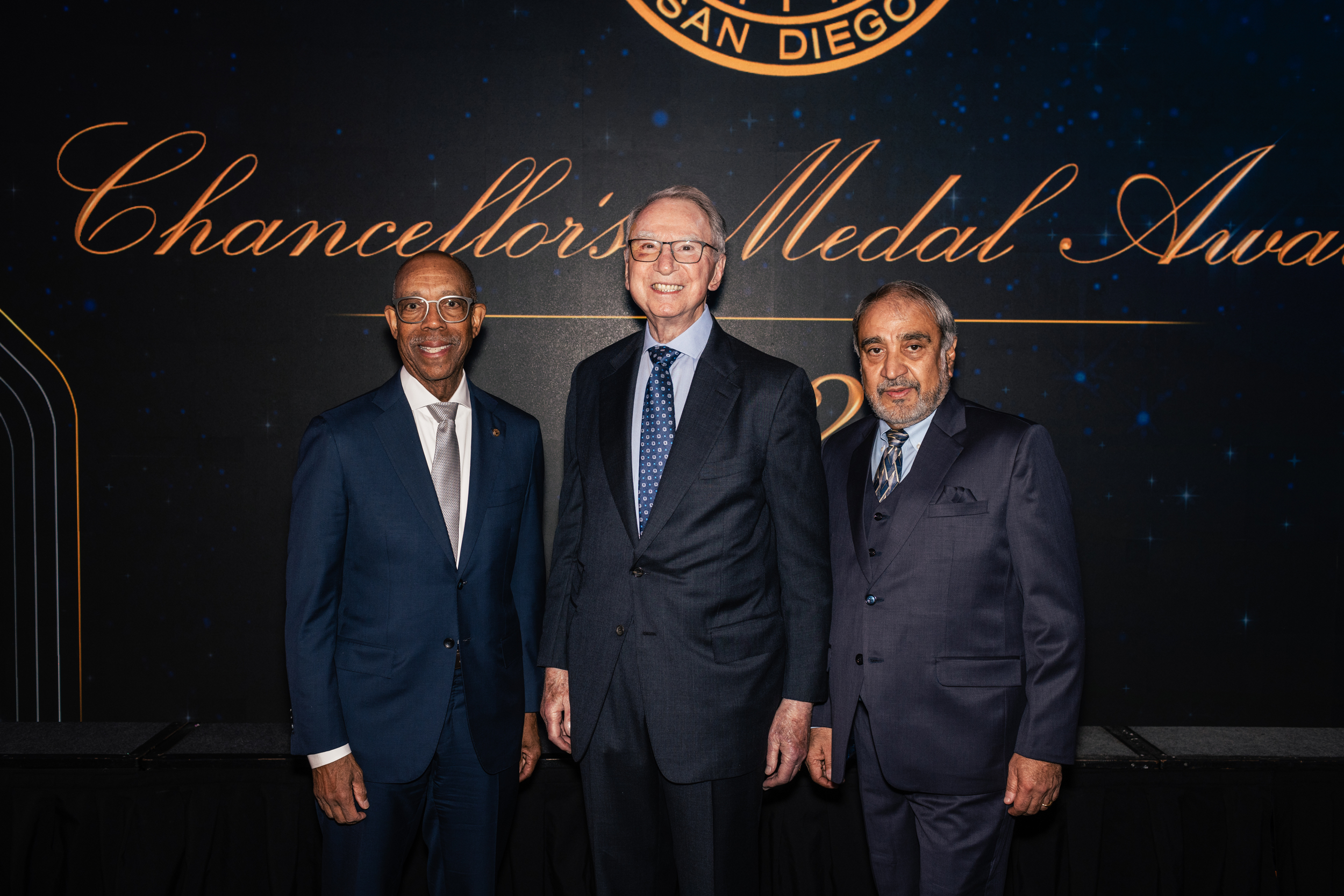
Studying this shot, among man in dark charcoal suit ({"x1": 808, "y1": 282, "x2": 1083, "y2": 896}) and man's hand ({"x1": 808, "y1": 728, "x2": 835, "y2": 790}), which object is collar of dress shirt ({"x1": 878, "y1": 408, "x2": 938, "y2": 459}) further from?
man's hand ({"x1": 808, "y1": 728, "x2": 835, "y2": 790})

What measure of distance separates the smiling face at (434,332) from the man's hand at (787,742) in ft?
3.33

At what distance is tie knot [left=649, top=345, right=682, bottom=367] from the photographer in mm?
1646

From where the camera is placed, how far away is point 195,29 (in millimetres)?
2883

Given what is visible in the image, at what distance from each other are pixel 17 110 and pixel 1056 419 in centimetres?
407

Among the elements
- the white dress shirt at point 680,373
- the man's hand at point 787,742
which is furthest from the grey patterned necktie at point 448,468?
the man's hand at point 787,742

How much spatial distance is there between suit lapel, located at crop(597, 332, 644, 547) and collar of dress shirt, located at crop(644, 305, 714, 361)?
0.09 meters

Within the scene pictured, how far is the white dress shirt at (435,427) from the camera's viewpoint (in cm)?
174

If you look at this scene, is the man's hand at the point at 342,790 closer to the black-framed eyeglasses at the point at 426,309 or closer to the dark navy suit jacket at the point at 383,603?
the dark navy suit jacket at the point at 383,603

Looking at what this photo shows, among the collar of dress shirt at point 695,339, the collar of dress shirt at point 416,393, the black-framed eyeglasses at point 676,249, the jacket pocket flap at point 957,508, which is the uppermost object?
the black-framed eyeglasses at point 676,249

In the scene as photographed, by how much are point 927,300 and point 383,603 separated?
53.1 inches

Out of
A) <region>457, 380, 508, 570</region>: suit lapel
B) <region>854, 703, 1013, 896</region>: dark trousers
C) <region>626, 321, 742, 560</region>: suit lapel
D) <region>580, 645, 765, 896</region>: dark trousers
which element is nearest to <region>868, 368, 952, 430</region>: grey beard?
<region>626, 321, 742, 560</region>: suit lapel

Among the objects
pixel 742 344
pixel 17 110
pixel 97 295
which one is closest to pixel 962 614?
pixel 742 344

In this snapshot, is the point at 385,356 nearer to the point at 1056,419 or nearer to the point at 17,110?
the point at 17,110

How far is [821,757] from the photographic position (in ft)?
5.50
